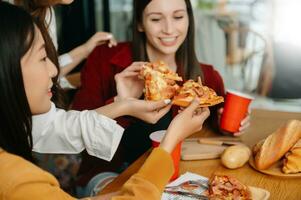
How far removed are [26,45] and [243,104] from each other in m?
0.81

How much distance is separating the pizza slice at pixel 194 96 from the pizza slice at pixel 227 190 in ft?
0.96

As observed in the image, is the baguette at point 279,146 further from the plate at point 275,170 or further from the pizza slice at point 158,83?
the pizza slice at point 158,83

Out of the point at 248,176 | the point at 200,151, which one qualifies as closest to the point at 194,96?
the point at 200,151

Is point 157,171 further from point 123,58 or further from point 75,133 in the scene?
point 123,58

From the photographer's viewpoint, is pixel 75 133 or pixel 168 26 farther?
pixel 168 26

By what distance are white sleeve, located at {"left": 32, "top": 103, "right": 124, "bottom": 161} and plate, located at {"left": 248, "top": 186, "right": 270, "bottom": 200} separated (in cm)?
46

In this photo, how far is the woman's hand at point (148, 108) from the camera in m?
1.41

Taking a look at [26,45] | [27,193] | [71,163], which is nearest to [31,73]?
[26,45]

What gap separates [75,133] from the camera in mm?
1378

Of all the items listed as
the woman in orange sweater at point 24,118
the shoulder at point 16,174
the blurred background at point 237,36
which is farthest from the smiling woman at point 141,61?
the blurred background at point 237,36

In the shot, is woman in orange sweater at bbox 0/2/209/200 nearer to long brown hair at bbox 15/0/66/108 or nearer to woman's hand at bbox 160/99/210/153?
woman's hand at bbox 160/99/210/153

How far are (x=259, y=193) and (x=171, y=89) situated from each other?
1.63ft

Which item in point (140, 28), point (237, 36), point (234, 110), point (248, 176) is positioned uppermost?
point (140, 28)

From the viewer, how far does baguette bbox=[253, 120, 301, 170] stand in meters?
1.27
